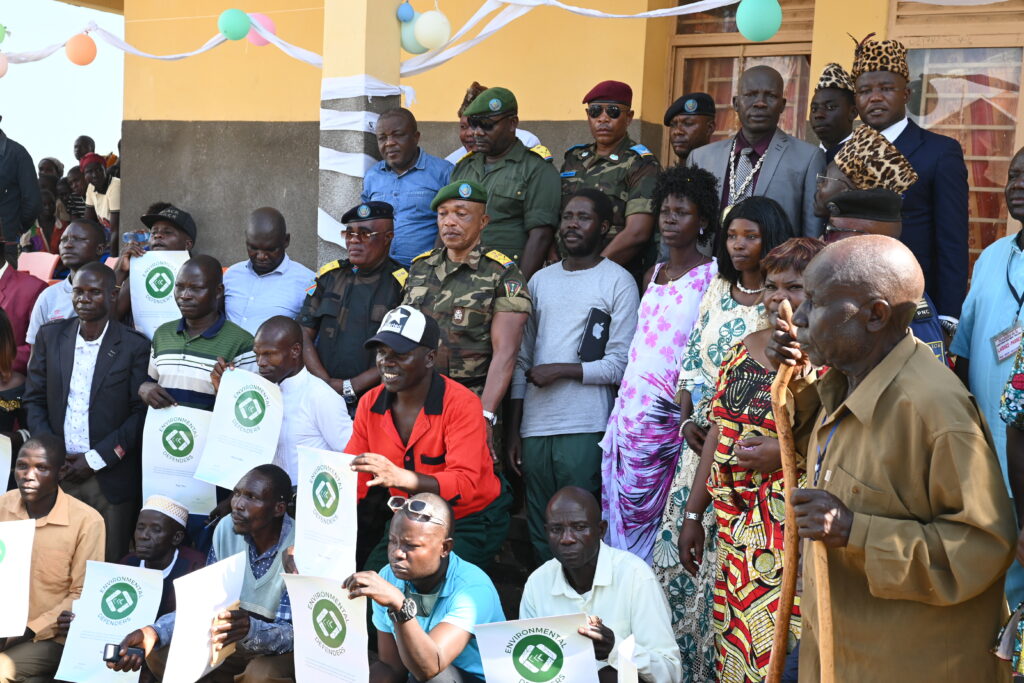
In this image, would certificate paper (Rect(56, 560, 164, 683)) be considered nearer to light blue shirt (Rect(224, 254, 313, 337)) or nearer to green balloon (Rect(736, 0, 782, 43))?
light blue shirt (Rect(224, 254, 313, 337))

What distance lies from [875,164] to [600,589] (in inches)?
86.9

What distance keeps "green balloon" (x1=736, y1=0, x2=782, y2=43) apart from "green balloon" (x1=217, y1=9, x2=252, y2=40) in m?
3.91

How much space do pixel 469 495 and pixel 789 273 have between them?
1.70 meters

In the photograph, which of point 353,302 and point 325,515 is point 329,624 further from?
point 353,302

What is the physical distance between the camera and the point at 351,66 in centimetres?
696

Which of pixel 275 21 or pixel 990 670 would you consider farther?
pixel 275 21

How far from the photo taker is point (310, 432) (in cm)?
557

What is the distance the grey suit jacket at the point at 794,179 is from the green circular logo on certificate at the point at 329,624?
2.80 metres

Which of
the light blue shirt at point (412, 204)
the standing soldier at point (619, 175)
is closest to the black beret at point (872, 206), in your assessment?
the standing soldier at point (619, 175)

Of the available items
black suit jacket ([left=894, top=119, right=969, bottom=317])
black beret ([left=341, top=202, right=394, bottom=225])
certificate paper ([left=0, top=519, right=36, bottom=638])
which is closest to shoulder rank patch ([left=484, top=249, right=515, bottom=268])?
black beret ([left=341, top=202, right=394, bottom=225])

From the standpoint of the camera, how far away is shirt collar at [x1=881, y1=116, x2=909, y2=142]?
17.5ft

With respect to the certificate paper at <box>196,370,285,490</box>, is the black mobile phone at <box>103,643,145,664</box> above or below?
below

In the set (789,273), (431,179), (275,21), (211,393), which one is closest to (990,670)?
(789,273)

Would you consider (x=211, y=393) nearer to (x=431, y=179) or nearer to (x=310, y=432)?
(x=310, y=432)
